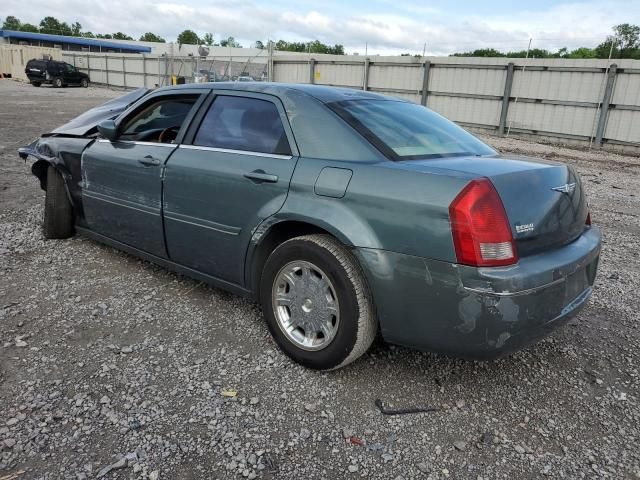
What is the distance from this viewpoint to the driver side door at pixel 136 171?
3699mm

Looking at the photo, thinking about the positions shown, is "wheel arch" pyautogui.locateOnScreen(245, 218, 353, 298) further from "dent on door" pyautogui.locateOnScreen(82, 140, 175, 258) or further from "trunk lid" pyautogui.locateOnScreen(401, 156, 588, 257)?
"dent on door" pyautogui.locateOnScreen(82, 140, 175, 258)

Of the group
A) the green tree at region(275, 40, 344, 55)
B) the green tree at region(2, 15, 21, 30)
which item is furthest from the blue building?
the green tree at region(2, 15, 21, 30)

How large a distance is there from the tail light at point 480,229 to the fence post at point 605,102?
46.4 feet

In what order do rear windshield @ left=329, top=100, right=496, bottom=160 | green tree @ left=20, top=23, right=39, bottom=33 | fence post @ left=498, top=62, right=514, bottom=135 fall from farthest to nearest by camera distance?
green tree @ left=20, top=23, right=39, bottom=33 → fence post @ left=498, top=62, right=514, bottom=135 → rear windshield @ left=329, top=100, right=496, bottom=160

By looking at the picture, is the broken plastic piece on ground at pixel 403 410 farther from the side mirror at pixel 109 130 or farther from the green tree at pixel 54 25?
the green tree at pixel 54 25

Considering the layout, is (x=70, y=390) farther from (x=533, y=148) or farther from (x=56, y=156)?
(x=533, y=148)

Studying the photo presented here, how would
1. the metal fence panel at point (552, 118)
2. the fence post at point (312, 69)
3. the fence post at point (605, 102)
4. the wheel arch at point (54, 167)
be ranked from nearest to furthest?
1. the wheel arch at point (54, 167)
2. the fence post at point (605, 102)
3. the metal fence panel at point (552, 118)
4. the fence post at point (312, 69)

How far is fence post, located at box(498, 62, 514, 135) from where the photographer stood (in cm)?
1573

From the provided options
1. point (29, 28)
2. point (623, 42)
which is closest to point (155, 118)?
point (623, 42)

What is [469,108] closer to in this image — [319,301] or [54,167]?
[54,167]

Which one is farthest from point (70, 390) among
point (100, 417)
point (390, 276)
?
point (390, 276)

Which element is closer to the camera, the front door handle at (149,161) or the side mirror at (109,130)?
the front door handle at (149,161)

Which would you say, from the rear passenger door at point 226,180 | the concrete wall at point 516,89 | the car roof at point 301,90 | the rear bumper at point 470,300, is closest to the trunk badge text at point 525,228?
the rear bumper at point 470,300

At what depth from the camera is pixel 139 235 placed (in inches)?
155
